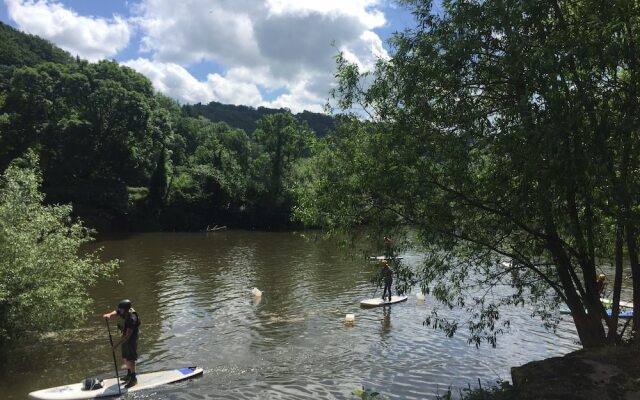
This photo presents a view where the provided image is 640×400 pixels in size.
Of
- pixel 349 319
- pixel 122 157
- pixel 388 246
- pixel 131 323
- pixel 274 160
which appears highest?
pixel 274 160

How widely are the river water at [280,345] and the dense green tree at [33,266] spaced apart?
1.45 metres

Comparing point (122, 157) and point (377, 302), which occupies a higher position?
point (122, 157)

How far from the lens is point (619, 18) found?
21.6 feet

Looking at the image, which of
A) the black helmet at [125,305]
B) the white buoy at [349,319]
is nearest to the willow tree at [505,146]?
the black helmet at [125,305]

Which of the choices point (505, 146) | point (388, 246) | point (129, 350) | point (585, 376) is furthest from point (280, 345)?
point (505, 146)

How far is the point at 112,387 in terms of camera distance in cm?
1185

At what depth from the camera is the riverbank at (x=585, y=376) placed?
7.13 metres

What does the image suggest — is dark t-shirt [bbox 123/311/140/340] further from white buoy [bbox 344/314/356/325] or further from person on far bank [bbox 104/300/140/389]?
white buoy [bbox 344/314/356/325]

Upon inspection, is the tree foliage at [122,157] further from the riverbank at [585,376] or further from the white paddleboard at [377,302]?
the riverbank at [585,376]

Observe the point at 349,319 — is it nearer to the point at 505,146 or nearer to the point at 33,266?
the point at 33,266

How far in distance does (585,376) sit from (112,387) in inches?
406

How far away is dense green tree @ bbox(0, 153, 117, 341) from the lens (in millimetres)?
12797

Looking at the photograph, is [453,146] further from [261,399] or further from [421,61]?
[261,399]

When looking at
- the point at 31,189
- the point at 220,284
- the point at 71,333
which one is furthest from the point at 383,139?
the point at 220,284
